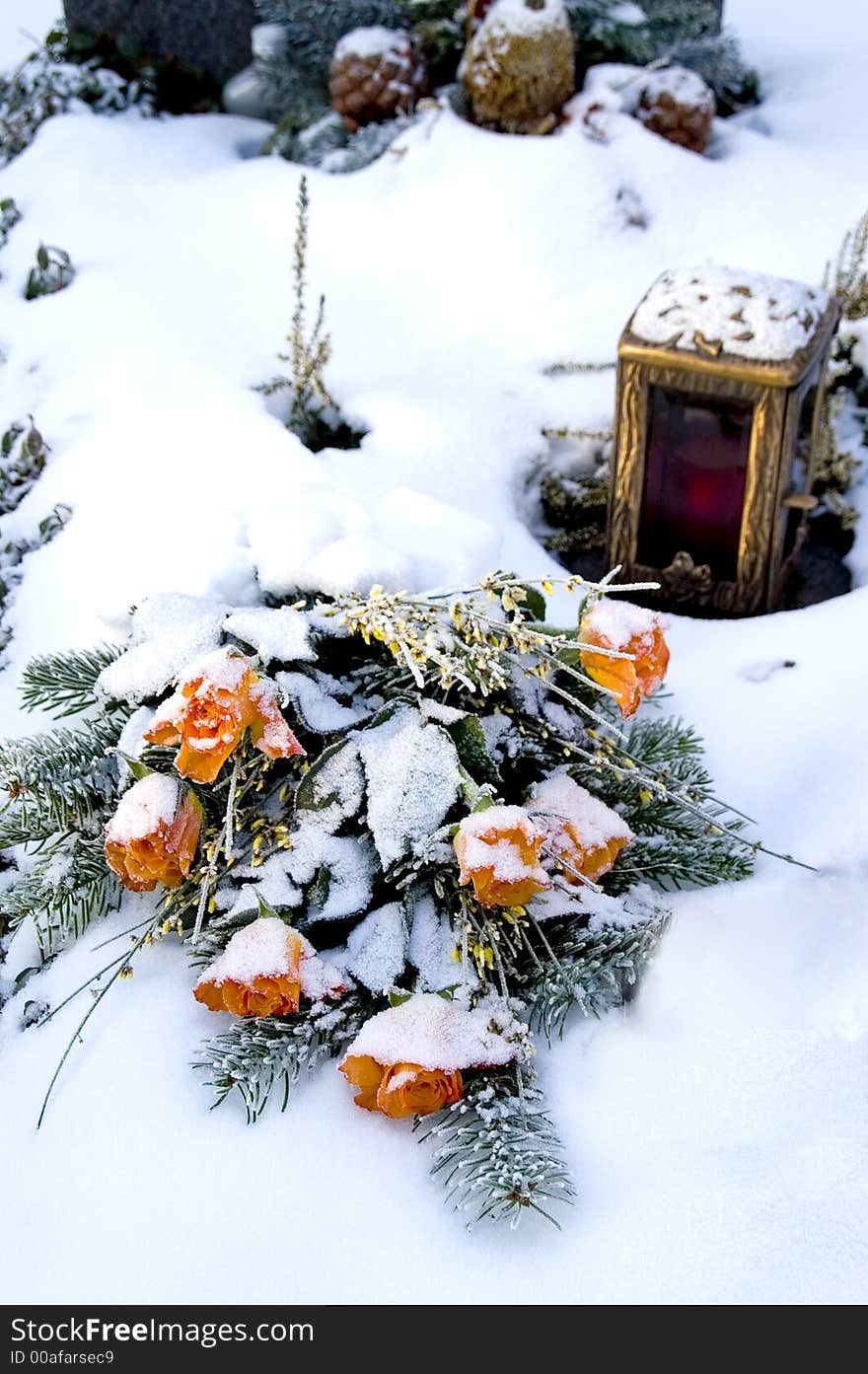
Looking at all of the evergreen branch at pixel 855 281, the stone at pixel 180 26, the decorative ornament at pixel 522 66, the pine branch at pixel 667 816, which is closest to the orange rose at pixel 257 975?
the pine branch at pixel 667 816

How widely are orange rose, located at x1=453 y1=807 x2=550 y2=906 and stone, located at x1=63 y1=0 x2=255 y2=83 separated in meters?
3.13

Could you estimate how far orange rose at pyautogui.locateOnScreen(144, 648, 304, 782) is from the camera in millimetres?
1451

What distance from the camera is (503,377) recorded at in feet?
8.84

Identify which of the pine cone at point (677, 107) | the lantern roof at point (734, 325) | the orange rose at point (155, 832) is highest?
the pine cone at point (677, 107)

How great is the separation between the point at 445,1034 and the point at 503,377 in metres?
1.65

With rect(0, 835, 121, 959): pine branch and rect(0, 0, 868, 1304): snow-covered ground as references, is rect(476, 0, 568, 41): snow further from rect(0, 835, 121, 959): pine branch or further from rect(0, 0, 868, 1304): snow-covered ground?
rect(0, 835, 121, 959): pine branch

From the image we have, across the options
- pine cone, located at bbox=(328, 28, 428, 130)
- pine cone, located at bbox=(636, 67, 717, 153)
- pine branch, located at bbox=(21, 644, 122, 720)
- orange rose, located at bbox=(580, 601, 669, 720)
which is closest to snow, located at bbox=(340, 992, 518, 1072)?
orange rose, located at bbox=(580, 601, 669, 720)

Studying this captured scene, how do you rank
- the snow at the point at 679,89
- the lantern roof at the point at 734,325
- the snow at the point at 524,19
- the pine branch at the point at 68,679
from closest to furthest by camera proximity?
1. the pine branch at the point at 68,679
2. the lantern roof at the point at 734,325
3. the snow at the point at 524,19
4. the snow at the point at 679,89

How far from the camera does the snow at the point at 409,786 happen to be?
1.53 m

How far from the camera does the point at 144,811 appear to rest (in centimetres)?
150

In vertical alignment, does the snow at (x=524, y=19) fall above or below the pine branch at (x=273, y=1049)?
above

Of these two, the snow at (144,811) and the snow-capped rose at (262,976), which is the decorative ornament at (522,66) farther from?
the snow-capped rose at (262,976)

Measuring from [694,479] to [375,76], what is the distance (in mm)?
1659
